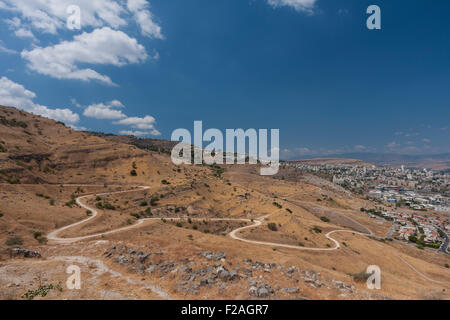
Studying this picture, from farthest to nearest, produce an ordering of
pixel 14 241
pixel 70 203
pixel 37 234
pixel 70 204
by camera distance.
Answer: pixel 70 203 < pixel 70 204 < pixel 37 234 < pixel 14 241

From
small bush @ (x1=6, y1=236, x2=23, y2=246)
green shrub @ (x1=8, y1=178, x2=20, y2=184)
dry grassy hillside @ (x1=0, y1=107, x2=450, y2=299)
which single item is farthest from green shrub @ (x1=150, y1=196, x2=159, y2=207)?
small bush @ (x1=6, y1=236, x2=23, y2=246)

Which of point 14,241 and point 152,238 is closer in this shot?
point 14,241

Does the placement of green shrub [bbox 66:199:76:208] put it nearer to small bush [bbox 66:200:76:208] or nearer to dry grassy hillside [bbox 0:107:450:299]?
small bush [bbox 66:200:76:208]

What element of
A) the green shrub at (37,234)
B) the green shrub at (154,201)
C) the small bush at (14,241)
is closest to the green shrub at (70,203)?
the green shrub at (37,234)

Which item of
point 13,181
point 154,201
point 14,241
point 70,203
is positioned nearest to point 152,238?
point 14,241

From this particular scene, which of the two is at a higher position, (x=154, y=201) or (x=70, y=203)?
(x=70, y=203)

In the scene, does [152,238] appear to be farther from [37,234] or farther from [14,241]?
[14,241]

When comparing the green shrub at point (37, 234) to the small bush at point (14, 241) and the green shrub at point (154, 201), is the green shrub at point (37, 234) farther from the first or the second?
the green shrub at point (154, 201)
